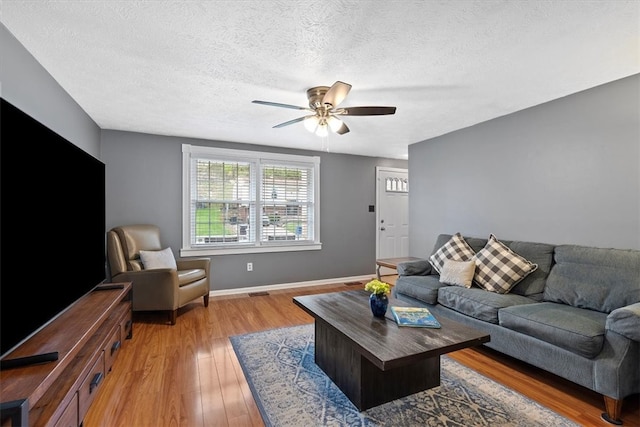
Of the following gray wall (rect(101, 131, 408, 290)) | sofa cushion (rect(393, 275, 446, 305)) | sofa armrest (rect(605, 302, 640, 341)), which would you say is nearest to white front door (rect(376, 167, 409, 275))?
gray wall (rect(101, 131, 408, 290))

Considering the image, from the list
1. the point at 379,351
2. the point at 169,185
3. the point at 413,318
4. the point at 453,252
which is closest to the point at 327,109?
the point at 413,318

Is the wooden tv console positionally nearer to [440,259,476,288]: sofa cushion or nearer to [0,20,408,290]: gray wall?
[0,20,408,290]: gray wall

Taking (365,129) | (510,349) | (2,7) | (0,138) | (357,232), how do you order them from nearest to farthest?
(0,138)
(2,7)
(510,349)
(365,129)
(357,232)

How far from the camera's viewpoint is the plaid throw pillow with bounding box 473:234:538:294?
9.16 ft

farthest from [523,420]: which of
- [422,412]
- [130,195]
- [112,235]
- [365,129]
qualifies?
[130,195]

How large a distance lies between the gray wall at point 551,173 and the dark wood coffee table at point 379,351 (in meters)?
1.76

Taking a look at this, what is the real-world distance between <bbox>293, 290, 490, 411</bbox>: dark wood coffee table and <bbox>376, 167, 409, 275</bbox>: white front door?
3.43 m

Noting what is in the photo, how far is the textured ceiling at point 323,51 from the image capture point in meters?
1.61

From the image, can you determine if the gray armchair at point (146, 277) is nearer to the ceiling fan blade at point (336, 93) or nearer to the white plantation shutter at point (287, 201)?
the white plantation shutter at point (287, 201)

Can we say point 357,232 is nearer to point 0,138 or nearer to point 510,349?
point 510,349

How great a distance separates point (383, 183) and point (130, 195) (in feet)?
13.4

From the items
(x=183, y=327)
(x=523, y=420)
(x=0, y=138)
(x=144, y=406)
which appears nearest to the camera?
(x=0, y=138)

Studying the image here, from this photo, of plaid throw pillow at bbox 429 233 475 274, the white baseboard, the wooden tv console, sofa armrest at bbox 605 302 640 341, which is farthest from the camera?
the white baseboard

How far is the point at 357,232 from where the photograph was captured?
Result: 17.8ft
